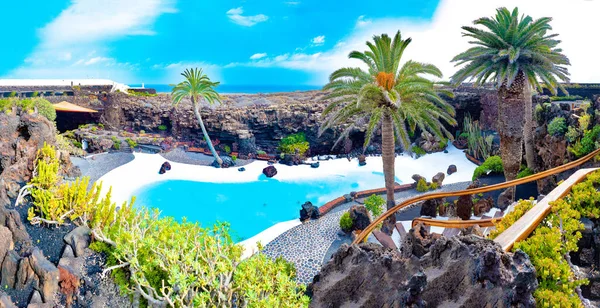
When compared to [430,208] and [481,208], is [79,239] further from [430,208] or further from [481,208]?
[481,208]

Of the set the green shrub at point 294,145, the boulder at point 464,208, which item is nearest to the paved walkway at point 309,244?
the boulder at point 464,208

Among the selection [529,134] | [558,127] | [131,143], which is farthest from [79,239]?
[131,143]

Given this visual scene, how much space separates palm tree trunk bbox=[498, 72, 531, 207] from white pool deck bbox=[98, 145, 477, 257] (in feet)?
18.5

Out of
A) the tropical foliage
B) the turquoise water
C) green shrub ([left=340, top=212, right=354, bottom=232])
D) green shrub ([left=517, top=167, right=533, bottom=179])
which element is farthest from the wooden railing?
the tropical foliage

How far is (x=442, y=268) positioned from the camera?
4988 mm

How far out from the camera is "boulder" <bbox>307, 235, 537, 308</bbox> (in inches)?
175

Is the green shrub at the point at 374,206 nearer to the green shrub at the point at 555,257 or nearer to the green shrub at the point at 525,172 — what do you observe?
the green shrub at the point at 525,172

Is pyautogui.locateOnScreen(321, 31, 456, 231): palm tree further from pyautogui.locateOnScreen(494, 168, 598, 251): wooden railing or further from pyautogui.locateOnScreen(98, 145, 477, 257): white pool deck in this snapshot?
pyautogui.locateOnScreen(98, 145, 477, 257): white pool deck

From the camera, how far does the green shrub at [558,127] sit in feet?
50.0

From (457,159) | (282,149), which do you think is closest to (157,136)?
(282,149)

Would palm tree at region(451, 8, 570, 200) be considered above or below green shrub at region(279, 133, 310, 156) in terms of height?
above

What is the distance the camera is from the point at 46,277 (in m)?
7.78

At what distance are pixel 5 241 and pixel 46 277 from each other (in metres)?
1.41

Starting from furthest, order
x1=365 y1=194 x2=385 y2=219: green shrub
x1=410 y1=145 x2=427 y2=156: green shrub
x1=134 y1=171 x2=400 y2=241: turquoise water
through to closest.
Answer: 1. x1=410 y1=145 x2=427 y2=156: green shrub
2. x1=134 y1=171 x2=400 y2=241: turquoise water
3. x1=365 y1=194 x2=385 y2=219: green shrub
